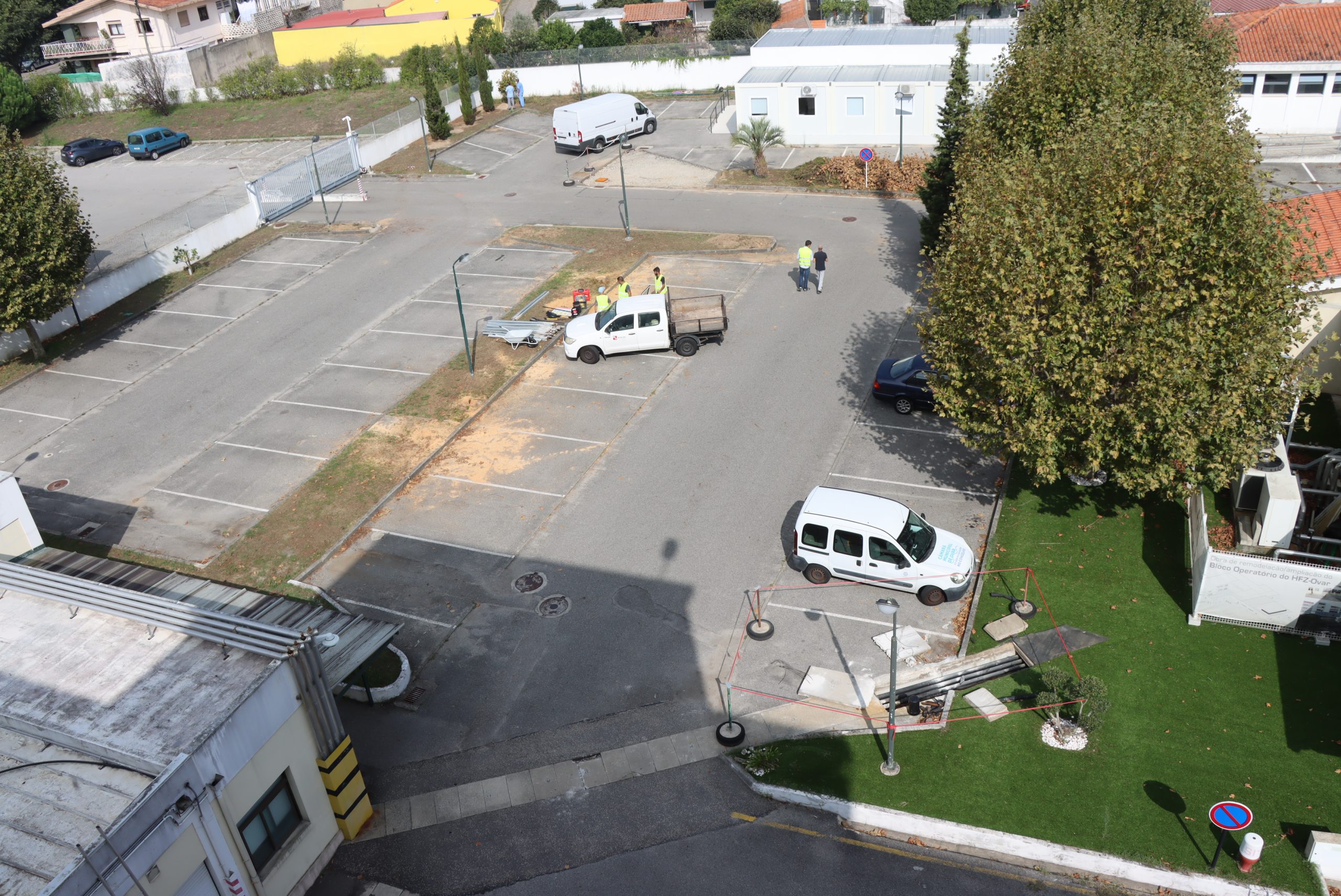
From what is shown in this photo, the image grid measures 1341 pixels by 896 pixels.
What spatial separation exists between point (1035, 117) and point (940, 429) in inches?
310

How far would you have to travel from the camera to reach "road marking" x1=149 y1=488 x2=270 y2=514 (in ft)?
71.0

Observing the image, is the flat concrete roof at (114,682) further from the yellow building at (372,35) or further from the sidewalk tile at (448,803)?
the yellow building at (372,35)

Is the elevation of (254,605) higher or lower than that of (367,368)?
higher

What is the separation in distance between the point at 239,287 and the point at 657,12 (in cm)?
4287

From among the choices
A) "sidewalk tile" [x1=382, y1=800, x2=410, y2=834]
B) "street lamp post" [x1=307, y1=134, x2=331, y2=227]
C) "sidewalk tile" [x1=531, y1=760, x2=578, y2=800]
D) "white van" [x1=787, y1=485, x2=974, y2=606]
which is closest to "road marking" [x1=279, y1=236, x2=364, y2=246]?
"street lamp post" [x1=307, y1=134, x2=331, y2=227]

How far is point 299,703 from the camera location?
12.8 metres

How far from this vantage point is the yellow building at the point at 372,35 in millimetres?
59656

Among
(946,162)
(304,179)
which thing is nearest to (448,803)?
(946,162)

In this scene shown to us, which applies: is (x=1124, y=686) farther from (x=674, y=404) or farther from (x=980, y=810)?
(x=674, y=404)

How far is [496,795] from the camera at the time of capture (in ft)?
48.3

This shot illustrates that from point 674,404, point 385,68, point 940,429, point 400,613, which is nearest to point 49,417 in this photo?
point 400,613

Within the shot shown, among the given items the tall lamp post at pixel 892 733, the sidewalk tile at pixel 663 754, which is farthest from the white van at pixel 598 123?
the tall lamp post at pixel 892 733

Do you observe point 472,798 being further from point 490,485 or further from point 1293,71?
point 1293,71

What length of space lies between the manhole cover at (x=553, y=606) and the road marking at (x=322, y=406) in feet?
29.1
